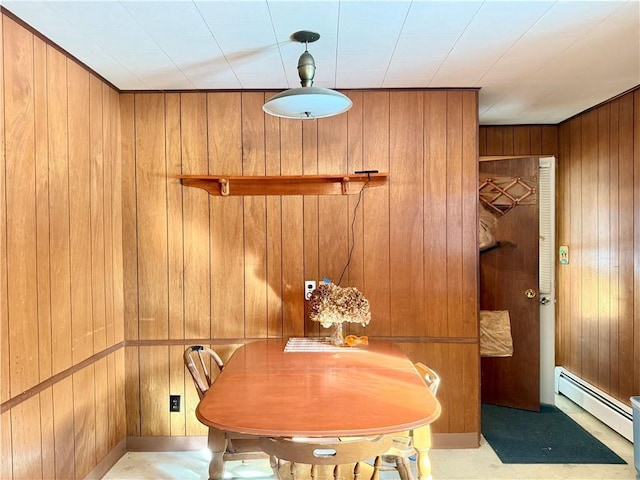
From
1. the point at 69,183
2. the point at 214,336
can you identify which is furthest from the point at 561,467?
the point at 69,183

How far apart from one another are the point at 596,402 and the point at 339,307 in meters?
2.42

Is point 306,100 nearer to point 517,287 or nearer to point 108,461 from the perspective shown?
point 108,461

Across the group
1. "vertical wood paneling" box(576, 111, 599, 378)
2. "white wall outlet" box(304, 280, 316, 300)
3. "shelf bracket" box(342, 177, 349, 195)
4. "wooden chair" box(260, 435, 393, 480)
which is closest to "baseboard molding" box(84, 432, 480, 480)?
"white wall outlet" box(304, 280, 316, 300)

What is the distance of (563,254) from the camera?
12.2 ft

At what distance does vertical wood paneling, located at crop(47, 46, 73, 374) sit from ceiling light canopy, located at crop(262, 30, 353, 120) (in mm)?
1124

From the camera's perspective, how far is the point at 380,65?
2.37m

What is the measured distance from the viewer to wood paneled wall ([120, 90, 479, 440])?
2.76 m

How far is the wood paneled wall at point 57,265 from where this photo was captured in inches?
68.9

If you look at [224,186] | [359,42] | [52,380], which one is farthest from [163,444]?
[359,42]

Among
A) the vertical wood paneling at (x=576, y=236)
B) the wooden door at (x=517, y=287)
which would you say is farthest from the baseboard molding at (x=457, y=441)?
the vertical wood paneling at (x=576, y=236)

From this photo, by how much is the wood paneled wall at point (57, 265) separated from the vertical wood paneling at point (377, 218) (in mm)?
1682

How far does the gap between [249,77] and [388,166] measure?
1076 mm

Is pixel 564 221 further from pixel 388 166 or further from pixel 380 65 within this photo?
pixel 380 65

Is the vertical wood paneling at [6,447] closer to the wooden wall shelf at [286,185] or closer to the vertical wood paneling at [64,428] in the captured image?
the vertical wood paneling at [64,428]
